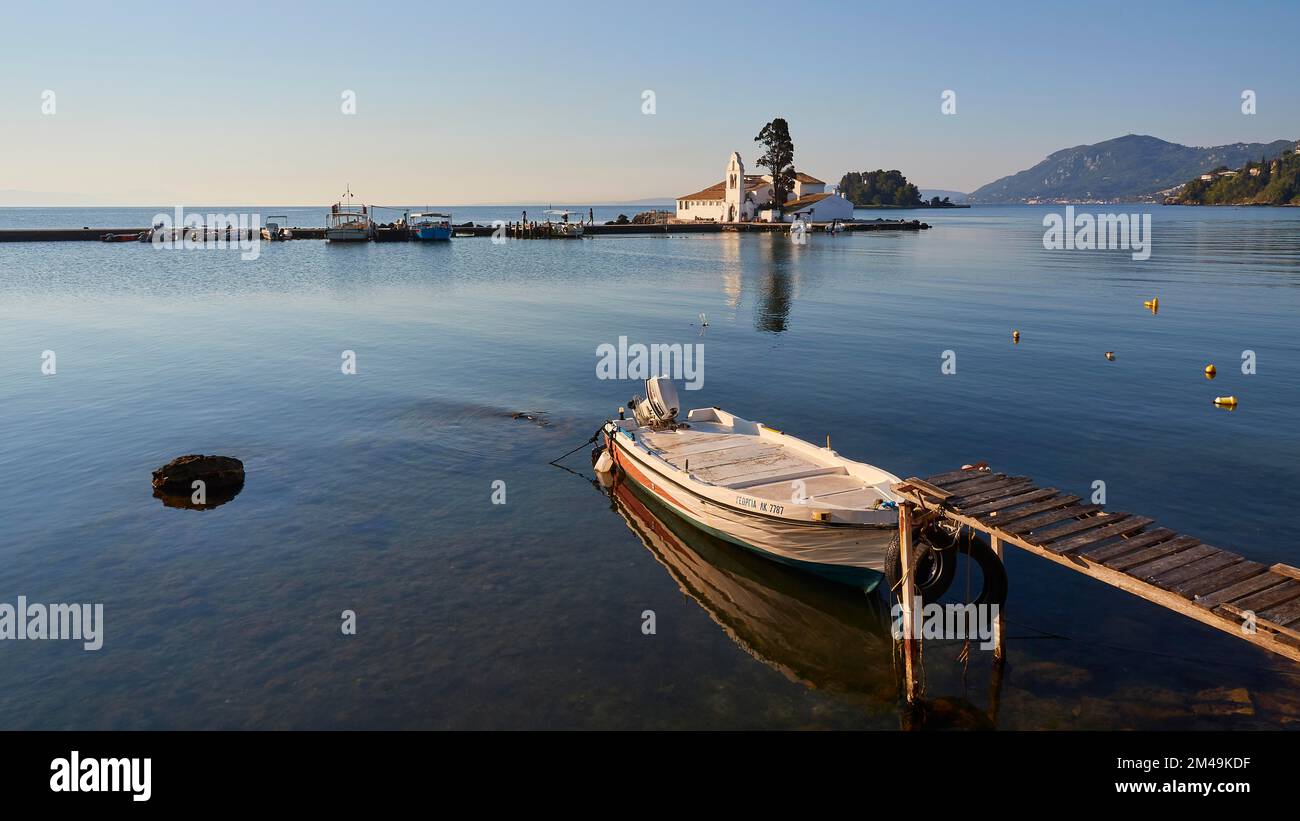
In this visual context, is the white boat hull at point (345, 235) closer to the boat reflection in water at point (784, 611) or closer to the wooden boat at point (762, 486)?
the wooden boat at point (762, 486)

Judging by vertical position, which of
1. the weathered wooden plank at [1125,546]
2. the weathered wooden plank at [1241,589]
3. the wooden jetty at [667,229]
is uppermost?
the wooden jetty at [667,229]

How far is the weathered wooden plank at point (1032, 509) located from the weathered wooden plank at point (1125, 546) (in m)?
1.23

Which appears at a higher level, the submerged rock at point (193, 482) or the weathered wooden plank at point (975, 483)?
the weathered wooden plank at point (975, 483)

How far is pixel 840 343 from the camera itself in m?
45.8

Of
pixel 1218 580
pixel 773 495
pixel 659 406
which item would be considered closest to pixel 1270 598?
pixel 1218 580

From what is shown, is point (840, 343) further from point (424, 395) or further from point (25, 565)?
point (25, 565)

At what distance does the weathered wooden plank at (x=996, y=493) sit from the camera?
13648mm

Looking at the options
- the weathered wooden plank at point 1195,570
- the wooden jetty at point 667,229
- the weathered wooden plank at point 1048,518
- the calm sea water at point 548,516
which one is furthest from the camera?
the wooden jetty at point 667,229

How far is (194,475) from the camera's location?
22.5 meters

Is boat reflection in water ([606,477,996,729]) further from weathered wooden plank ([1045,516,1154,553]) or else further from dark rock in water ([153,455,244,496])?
dark rock in water ([153,455,244,496])

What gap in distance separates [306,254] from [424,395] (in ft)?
301

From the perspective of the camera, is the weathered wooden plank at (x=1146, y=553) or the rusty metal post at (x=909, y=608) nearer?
the weathered wooden plank at (x=1146, y=553)

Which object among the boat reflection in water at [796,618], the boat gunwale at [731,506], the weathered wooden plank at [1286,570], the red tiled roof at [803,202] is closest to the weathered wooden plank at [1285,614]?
the weathered wooden plank at [1286,570]
